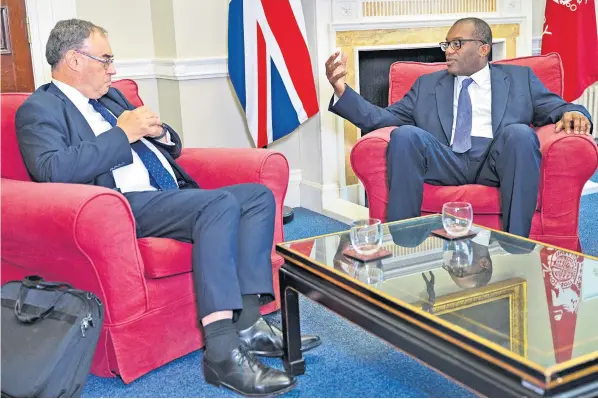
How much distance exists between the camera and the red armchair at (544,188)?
8.19 ft

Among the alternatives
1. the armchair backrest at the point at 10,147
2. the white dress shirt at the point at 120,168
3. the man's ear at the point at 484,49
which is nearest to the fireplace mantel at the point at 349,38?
the man's ear at the point at 484,49

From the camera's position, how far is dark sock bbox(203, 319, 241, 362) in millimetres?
1850

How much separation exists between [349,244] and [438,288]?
1.30 feet

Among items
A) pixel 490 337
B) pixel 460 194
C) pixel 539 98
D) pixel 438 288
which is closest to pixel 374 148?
pixel 460 194

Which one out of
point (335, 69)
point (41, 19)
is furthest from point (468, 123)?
point (41, 19)

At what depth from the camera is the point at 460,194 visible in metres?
2.63

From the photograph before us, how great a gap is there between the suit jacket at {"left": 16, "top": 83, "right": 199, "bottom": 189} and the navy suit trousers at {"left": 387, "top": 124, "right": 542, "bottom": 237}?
1.05 meters

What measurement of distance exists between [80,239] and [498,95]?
6.08 ft

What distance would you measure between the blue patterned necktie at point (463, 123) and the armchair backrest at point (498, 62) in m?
0.25

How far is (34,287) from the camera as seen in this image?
1.79 metres

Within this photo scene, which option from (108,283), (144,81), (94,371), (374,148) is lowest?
(94,371)

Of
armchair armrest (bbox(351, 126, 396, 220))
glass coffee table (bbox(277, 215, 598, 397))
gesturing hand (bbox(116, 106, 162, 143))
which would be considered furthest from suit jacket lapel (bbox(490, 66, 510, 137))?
gesturing hand (bbox(116, 106, 162, 143))

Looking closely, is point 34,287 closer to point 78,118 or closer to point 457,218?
point 78,118

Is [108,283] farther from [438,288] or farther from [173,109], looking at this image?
[173,109]
